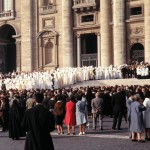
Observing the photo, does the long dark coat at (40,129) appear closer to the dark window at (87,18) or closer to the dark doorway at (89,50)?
the dark doorway at (89,50)

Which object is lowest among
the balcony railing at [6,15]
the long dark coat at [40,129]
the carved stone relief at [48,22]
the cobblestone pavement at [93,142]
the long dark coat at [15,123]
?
the cobblestone pavement at [93,142]

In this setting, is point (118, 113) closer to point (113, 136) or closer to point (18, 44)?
point (113, 136)

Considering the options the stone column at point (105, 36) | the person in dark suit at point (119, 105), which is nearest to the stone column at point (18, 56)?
the stone column at point (105, 36)

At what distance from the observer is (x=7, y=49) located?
188ft

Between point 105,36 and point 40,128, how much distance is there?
118 feet

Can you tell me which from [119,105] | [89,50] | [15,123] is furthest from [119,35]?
[15,123]

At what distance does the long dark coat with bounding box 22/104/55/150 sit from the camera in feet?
33.6

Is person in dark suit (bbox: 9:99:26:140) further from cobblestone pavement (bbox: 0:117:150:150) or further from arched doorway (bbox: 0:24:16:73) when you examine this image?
arched doorway (bbox: 0:24:16:73)

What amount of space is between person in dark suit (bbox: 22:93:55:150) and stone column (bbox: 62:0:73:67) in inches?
1481

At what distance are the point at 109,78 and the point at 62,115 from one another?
2145cm

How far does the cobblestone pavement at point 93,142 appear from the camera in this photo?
49.6 feet

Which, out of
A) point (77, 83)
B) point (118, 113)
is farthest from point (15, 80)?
point (118, 113)

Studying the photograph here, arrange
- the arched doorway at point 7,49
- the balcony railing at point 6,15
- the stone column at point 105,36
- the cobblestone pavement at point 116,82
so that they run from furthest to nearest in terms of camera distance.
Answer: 1. the arched doorway at point 7,49
2. the balcony railing at point 6,15
3. the stone column at point 105,36
4. the cobblestone pavement at point 116,82

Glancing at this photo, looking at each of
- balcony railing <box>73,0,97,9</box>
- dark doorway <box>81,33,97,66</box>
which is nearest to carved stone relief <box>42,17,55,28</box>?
balcony railing <box>73,0,97,9</box>
